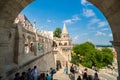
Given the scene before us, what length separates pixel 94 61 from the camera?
36.6 metres

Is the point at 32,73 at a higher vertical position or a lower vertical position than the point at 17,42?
lower

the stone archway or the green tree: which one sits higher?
the green tree

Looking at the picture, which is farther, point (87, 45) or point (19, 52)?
point (87, 45)

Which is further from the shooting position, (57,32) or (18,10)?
(57,32)

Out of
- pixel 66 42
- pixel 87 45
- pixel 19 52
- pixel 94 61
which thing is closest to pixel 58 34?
pixel 66 42

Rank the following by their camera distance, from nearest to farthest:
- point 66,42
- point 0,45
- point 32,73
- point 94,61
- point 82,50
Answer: point 0,45 < point 32,73 < point 94,61 < point 82,50 < point 66,42

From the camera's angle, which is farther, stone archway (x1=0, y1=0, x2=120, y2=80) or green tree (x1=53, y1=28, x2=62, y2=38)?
green tree (x1=53, y1=28, x2=62, y2=38)

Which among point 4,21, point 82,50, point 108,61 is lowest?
point 108,61

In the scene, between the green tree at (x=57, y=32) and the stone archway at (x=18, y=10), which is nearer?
the stone archway at (x=18, y=10)

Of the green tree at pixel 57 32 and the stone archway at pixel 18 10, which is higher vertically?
the green tree at pixel 57 32

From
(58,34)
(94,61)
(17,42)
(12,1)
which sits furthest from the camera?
(58,34)

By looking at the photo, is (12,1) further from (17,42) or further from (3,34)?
(17,42)

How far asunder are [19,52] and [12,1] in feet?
14.6

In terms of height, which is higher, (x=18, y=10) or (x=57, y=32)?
(x=57, y=32)
